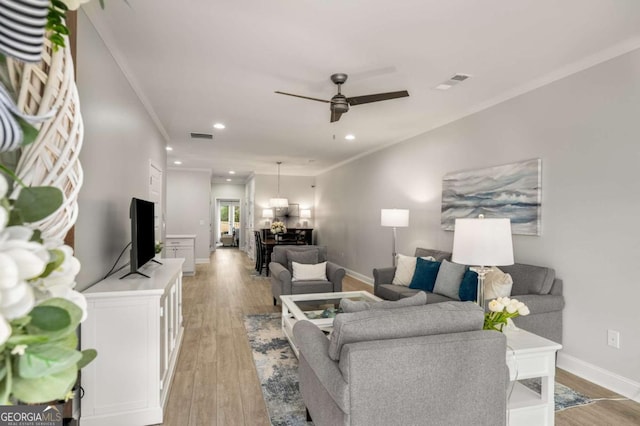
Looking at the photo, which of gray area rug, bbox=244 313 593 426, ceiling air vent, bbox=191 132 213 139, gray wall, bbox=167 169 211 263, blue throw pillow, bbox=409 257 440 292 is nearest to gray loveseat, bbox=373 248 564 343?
gray area rug, bbox=244 313 593 426

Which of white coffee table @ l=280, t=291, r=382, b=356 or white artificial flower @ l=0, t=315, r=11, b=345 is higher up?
white artificial flower @ l=0, t=315, r=11, b=345

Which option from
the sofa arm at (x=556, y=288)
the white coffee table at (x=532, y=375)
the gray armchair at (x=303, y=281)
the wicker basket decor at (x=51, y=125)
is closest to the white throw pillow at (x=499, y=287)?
the sofa arm at (x=556, y=288)

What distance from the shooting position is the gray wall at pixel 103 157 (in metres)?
2.28

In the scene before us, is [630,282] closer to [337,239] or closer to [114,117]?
[114,117]

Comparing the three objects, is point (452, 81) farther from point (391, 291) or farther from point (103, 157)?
point (103, 157)

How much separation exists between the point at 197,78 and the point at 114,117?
0.92m

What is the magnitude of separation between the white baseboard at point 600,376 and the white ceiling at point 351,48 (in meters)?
2.68

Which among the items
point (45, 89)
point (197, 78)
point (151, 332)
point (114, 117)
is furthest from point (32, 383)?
point (197, 78)

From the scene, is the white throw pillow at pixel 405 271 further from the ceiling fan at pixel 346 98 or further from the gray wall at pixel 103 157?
the gray wall at pixel 103 157

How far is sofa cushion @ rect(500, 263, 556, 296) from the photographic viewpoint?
323 centimetres

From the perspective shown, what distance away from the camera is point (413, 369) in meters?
1.69

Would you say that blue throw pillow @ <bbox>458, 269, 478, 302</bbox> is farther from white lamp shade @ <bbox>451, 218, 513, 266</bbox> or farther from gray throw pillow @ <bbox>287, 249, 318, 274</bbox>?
gray throw pillow @ <bbox>287, 249, 318, 274</bbox>

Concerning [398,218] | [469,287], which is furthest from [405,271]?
[469,287]

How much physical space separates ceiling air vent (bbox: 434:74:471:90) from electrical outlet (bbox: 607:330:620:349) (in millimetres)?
2601
